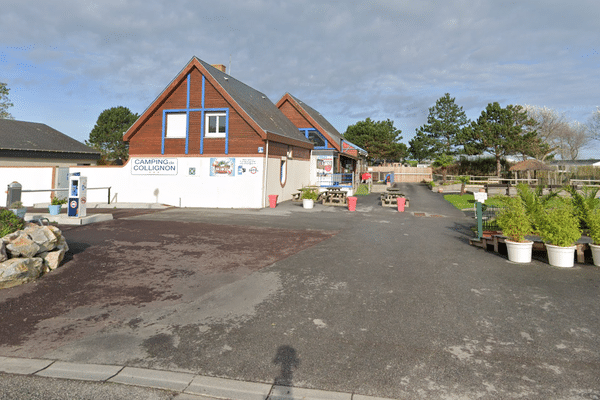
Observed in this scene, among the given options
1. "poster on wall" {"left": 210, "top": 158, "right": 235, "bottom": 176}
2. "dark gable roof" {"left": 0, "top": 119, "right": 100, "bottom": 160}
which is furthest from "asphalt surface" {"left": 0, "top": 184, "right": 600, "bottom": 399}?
"dark gable roof" {"left": 0, "top": 119, "right": 100, "bottom": 160}

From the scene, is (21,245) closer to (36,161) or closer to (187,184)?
(187,184)

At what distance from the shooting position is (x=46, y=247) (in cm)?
734

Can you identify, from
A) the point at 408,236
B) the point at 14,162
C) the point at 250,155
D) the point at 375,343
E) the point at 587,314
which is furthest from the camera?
Answer: the point at 14,162

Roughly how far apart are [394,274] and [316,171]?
21365 mm

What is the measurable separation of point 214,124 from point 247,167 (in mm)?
3284

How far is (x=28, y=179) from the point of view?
22875 mm

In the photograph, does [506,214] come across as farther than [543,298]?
Yes

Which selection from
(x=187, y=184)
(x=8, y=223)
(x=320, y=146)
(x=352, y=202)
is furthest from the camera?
(x=320, y=146)

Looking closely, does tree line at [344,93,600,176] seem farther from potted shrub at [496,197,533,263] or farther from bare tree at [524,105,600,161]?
potted shrub at [496,197,533,263]

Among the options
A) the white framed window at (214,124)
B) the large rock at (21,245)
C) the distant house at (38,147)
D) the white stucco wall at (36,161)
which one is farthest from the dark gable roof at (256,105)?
the white stucco wall at (36,161)

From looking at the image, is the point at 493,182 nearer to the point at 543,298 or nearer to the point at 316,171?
the point at 316,171

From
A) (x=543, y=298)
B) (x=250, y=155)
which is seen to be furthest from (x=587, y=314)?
(x=250, y=155)

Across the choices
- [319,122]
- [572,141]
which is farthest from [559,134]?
[319,122]

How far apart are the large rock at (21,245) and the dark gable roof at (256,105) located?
13.4m
